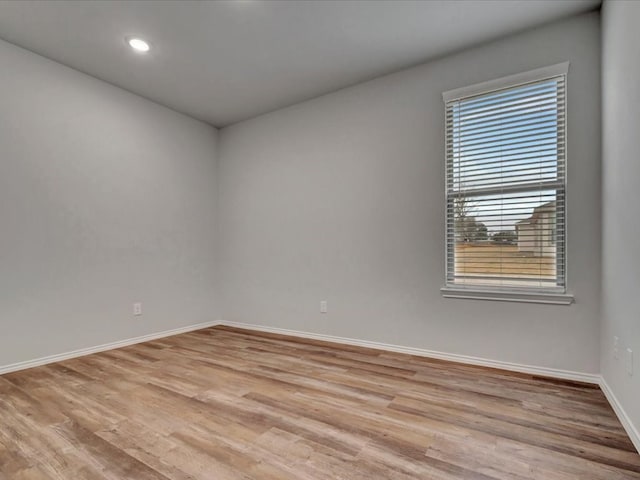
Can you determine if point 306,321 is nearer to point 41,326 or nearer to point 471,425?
point 471,425

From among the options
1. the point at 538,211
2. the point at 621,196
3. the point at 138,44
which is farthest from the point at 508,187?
the point at 138,44

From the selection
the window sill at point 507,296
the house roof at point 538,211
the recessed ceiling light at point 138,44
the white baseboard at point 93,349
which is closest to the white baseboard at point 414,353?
the white baseboard at point 93,349

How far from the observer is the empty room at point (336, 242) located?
1.71 m

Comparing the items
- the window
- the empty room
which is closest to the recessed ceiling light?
the empty room

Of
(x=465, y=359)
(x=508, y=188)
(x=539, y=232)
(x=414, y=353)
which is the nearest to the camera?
(x=539, y=232)

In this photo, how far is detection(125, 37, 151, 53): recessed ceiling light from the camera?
106 inches

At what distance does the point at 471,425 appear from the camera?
5.97 feet

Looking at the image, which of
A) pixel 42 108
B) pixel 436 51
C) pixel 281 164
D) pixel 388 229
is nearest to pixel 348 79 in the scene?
pixel 436 51

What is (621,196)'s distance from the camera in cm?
191

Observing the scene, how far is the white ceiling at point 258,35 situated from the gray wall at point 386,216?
25 cm

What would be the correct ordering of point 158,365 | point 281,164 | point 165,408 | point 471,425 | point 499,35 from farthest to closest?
point 281,164 < point 158,365 < point 499,35 < point 165,408 < point 471,425

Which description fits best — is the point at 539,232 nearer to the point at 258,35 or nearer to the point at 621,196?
the point at 621,196

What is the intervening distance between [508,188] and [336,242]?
163 cm

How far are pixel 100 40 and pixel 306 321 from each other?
10.3ft
